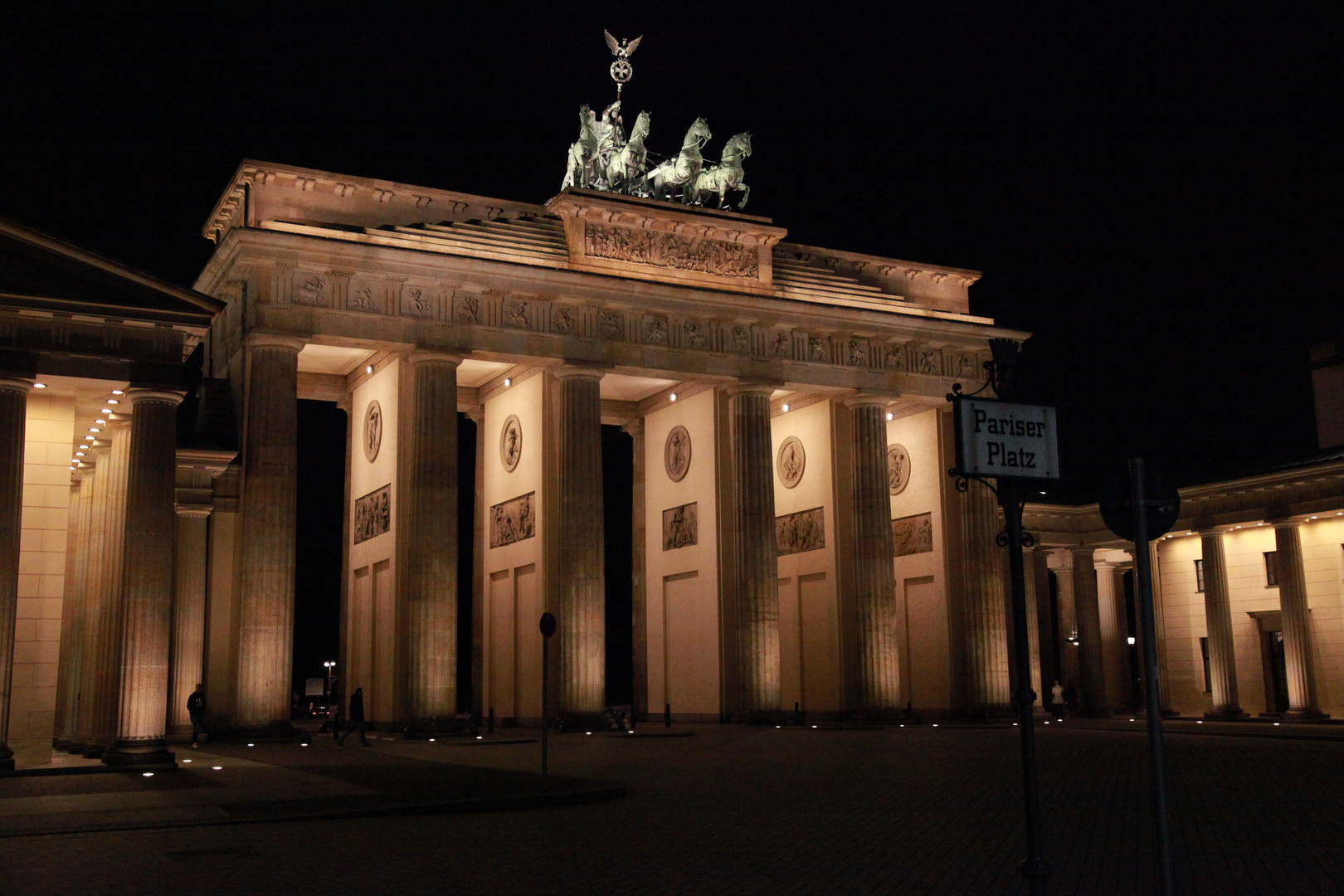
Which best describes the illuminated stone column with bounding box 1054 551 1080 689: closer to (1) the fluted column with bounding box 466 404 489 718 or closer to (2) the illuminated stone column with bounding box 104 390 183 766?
(1) the fluted column with bounding box 466 404 489 718

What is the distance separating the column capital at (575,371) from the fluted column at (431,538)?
10.7 ft

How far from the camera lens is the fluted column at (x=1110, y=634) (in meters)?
58.4

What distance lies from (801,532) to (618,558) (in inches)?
844

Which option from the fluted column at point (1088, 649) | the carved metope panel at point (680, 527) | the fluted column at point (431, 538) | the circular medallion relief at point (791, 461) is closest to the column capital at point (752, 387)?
the carved metope panel at point (680, 527)

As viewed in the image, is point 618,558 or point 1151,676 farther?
point 618,558

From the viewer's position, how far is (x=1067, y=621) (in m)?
61.2

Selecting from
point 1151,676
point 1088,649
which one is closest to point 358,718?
point 1151,676

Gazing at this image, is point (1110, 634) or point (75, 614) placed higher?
point (75, 614)

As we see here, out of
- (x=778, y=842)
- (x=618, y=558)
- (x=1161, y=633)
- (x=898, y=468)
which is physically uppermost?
(x=898, y=468)

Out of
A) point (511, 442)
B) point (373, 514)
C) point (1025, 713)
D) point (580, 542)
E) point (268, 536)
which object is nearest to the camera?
point (1025, 713)

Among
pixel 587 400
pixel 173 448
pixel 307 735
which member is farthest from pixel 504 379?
pixel 173 448

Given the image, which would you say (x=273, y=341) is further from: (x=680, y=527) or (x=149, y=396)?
(x=680, y=527)

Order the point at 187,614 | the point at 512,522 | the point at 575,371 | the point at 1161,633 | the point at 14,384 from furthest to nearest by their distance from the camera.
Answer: the point at 1161,633, the point at 512,522, the point at 575,371, the point at 187,614, the point at 14,384

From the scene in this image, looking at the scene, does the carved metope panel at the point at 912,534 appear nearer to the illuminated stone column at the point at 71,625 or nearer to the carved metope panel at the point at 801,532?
the carved metope panel at the point at 801,532
